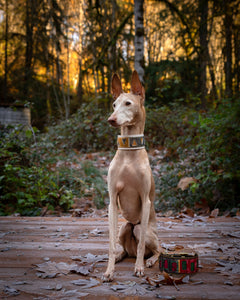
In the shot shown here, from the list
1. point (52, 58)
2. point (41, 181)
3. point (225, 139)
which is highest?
point (52, 58)

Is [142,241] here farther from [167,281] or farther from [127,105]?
[127,105]

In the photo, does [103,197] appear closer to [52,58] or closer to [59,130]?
[59,130]

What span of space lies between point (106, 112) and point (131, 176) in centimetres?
629

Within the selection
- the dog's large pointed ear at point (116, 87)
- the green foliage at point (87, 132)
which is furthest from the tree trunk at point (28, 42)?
the dog's large pointed ear at point (116, 87)

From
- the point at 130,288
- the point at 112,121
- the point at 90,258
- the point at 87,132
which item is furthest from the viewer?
the point at 87,132

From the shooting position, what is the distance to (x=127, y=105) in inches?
81.7

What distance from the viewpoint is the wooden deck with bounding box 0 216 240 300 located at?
1.79m

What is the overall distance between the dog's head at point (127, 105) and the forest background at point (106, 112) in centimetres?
247

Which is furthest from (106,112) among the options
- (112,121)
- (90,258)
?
(112,121)

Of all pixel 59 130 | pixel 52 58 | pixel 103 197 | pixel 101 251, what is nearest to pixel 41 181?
pixel 103 197

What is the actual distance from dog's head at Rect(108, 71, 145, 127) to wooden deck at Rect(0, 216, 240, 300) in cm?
111

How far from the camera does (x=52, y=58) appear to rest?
A: 44.3 feet

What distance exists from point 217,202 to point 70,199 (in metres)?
2.44

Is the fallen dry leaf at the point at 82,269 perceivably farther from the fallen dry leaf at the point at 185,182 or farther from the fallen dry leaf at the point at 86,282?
the fallen dry leaf at the point at 185,182
